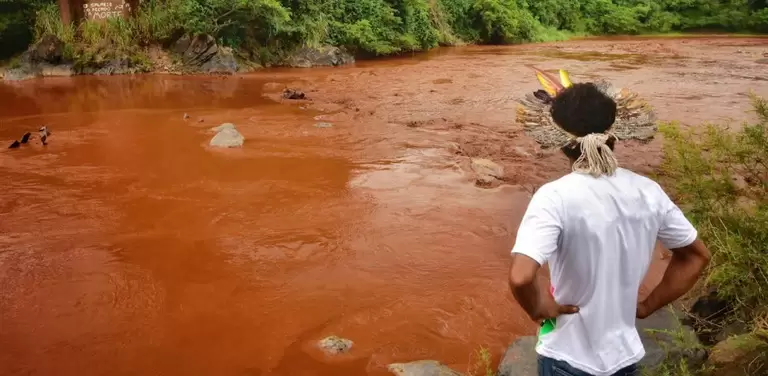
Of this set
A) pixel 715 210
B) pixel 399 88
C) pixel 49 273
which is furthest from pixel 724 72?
pixel 49 273

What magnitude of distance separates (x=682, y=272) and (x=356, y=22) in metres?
20.9

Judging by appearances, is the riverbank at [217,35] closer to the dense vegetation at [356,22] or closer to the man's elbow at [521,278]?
the dense vegetation at [356,22]

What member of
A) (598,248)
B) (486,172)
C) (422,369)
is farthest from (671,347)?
(486,172)

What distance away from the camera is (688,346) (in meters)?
3.42

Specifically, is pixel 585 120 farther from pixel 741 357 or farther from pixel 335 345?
pixel 335 345

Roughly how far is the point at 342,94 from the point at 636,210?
12.6 m

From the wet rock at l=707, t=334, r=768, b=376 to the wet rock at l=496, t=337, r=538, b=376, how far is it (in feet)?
3.05

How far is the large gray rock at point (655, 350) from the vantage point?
134 inches

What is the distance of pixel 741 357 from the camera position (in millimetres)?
3186

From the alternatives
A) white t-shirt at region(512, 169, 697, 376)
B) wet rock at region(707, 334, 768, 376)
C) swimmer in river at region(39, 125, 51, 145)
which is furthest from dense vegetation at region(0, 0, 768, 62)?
white t-shirt at region(512, 169, 697, 376)

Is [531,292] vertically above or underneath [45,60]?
above

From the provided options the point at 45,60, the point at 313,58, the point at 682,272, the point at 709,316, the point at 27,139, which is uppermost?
the point at 682,272

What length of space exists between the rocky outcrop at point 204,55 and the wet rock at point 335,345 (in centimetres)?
1549

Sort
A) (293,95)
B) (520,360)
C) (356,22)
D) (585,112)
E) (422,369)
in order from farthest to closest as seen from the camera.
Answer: (356,22)
(293,95)
(422,369)
(520,360)
(585,112)
